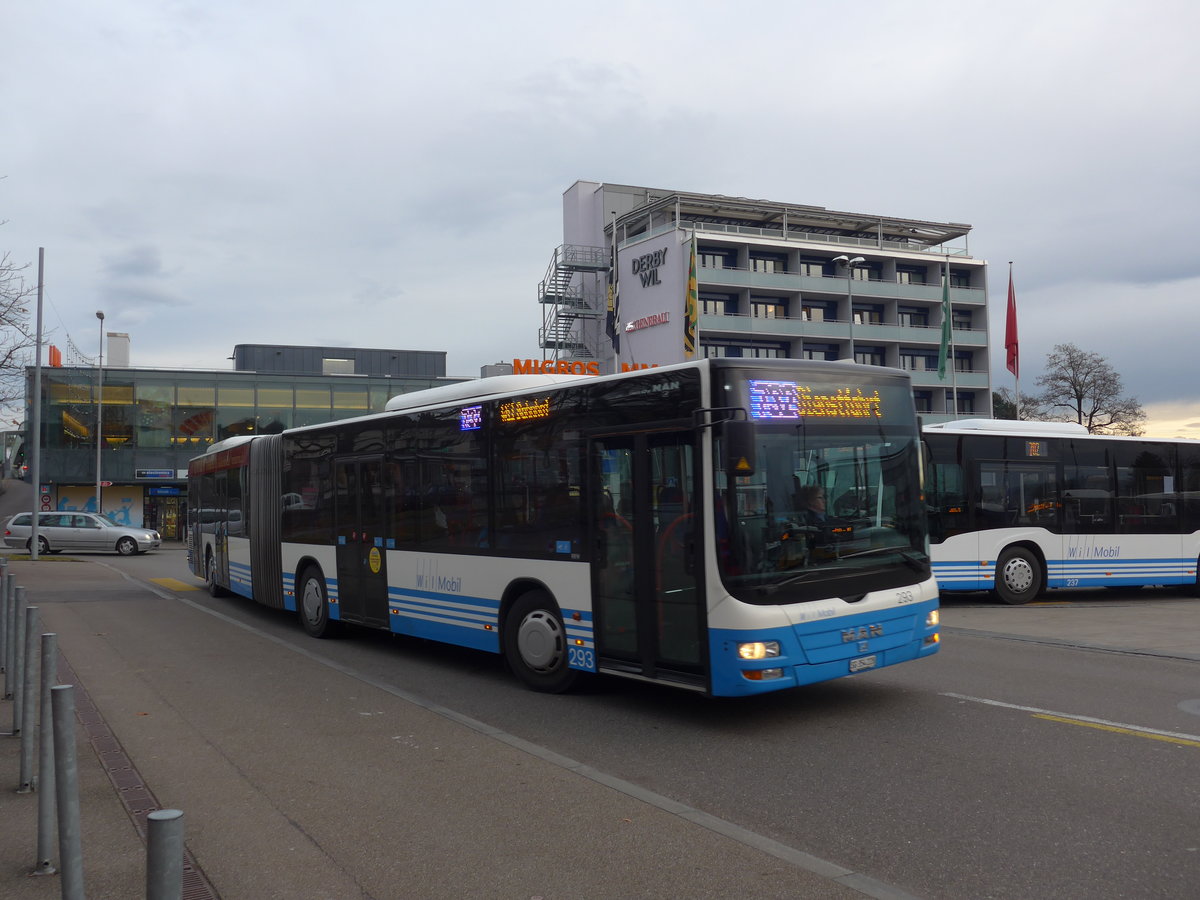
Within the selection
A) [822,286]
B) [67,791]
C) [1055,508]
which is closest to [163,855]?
[67,791]

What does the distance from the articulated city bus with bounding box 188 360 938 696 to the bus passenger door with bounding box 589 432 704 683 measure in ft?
0.05

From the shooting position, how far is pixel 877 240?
70.1m

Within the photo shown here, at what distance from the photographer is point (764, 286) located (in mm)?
63062

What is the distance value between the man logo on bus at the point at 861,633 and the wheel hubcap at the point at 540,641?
2.53m

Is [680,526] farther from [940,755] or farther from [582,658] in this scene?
[940,755]

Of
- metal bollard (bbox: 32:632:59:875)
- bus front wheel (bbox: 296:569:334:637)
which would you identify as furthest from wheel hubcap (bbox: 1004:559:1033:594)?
metal bollard (bbox: 32:632:59:875)

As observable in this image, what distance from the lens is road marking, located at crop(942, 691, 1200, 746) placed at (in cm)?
694

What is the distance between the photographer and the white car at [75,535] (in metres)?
38.2

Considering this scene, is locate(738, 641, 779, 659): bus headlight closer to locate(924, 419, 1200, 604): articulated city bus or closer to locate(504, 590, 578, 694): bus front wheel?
locate(504, 590, 578, 694): bus front wheel

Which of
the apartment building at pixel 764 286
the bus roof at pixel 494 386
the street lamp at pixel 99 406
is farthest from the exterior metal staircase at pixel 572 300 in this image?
the bus roof at pixel 494 386

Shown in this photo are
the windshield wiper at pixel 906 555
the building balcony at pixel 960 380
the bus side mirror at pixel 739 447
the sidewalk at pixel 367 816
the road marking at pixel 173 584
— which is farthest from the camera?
the building balcony at pixel 960 380

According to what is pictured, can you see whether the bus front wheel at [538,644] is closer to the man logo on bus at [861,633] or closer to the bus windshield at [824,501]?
the bus windshield at [824,501]

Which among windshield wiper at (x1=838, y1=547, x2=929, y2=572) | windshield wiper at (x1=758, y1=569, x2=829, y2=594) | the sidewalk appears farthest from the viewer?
windshield wiper at (x1=838, y1=547, x2=929, y2=572)

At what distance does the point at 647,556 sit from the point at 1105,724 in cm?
366
